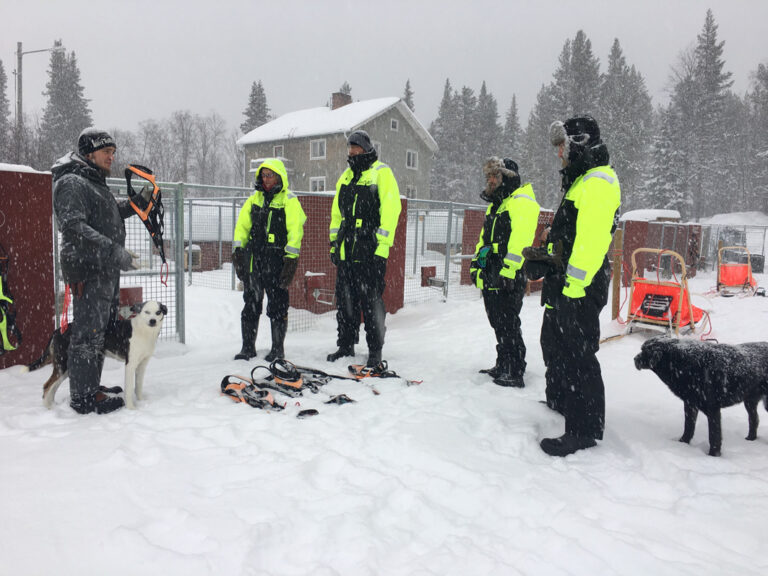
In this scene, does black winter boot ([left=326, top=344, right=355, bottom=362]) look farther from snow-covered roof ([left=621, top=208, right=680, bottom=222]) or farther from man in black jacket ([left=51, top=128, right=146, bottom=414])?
snow-covered roof ([left=621, top=208, right=680, bottom=222])

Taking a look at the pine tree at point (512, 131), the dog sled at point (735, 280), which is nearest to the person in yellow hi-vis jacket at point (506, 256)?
the dog sled at point (735, 280)

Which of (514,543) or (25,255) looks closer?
(514,543)

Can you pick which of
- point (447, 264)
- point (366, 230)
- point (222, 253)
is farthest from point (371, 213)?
point (222, 253)

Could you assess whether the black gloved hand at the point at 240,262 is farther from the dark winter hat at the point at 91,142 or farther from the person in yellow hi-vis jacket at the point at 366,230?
the dark winter hat at the point at 91,142

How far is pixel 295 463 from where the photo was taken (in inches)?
109

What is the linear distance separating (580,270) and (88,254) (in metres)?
3.12

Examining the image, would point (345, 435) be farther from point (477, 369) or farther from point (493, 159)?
point (493, 159)

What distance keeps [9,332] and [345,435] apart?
127 inches

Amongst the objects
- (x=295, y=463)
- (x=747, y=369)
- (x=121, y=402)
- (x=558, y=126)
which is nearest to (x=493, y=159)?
(x=558, y=126)

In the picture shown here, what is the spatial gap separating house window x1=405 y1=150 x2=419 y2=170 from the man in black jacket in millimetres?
33663

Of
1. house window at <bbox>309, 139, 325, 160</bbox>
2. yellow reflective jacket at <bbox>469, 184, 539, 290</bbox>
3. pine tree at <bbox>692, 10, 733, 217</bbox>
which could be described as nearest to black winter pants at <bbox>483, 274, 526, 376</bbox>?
yellow reflective jacket at <bbox>469, 184, 539, 290</bbox>

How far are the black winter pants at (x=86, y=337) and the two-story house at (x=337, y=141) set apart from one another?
1114 inches

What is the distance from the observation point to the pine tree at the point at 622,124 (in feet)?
115

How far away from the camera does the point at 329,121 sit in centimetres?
3262
